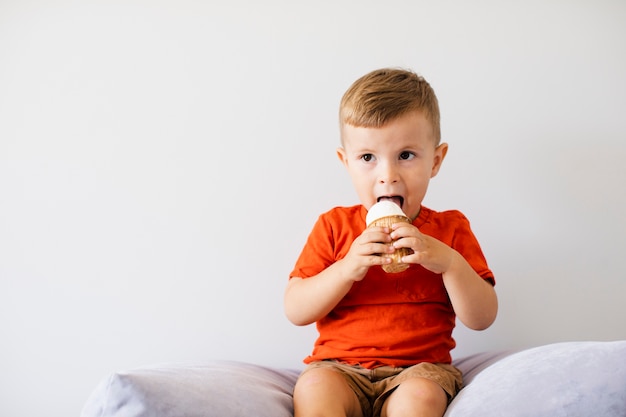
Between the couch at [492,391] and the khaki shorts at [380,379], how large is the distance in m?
0.12

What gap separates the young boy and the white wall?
393mm

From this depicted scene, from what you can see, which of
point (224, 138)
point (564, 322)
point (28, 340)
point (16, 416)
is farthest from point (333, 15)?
point (16, 416)

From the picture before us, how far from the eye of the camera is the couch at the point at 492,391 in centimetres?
126

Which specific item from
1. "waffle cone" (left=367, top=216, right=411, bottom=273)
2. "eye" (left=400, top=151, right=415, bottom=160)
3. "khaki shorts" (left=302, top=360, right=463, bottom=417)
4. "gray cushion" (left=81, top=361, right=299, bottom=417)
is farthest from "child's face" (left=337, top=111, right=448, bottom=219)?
"gray cushion" (left=81, top=361, right=299, bottom=417)

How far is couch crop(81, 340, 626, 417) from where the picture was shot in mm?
1261

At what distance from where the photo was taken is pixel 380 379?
1.63m

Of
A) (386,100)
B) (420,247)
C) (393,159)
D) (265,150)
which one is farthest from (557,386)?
(265,150)

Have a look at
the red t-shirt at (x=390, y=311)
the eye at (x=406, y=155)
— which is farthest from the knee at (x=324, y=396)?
the eye at (x=406, y=155)

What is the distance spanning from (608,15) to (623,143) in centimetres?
42

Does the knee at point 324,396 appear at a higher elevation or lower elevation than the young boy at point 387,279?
lower

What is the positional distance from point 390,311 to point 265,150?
722 millimetres

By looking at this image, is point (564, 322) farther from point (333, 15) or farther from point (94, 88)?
point (94, 88)

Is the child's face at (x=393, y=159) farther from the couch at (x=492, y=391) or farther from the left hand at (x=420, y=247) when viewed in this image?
the couch at (x=492, y=391)

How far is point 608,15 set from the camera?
216 cm
